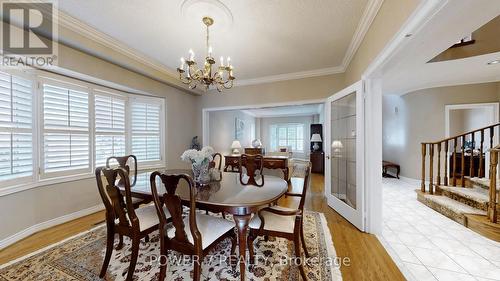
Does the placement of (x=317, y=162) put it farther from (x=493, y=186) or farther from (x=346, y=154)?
(x=493, y=186)

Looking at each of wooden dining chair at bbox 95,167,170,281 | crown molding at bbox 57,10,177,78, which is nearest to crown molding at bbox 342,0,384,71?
wooden dining chair at bbox 95,167,170,281

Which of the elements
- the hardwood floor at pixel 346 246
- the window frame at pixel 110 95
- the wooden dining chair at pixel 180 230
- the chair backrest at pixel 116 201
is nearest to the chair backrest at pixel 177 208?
the wooden dining chair at pixel 180 230

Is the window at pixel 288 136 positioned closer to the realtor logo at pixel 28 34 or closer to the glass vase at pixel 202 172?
the glass vase at pixel 202 172

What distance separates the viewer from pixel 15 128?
2.25 meters

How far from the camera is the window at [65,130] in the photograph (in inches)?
104

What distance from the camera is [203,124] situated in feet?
16.4

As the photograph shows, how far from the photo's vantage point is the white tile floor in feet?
5.63

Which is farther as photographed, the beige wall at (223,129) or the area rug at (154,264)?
the beige wall at (223,129)

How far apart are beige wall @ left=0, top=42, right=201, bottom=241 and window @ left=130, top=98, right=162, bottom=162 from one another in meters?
0.21

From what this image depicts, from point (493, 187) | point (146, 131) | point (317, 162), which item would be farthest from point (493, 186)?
point (146, 131)

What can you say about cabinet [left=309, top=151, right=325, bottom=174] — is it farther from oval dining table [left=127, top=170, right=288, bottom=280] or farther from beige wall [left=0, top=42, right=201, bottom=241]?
oval dining table [left=127, top=170, right=288, bottom=280]

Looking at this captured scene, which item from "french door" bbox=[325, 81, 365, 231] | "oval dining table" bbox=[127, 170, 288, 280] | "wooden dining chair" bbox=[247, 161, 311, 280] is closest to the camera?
"oval dining table" bbox=[127, 170, 288, 280]

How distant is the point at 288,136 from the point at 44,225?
9.07 meters

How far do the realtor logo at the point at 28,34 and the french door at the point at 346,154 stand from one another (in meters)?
3.81
